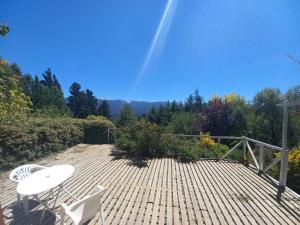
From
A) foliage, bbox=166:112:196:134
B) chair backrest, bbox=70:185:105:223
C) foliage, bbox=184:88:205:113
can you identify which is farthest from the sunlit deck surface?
foliage, bbox=184:88:205:113

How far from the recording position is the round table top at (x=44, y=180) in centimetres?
359

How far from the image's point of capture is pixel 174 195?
4.96 m

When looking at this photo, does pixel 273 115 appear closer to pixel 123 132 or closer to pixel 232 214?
pixel 123 132

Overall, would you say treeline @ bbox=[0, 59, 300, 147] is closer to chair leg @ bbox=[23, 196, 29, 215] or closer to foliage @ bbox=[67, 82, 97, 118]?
chair leg @ bbox=[23, 196, 29, 215]

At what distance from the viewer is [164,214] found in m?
4.08

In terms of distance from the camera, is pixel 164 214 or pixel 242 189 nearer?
pixel 164 214

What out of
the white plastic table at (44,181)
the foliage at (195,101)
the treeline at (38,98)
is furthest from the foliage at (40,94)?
the white plastic table at (44,181)

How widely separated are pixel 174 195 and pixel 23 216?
272cm

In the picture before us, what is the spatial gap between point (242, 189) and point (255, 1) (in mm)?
4545

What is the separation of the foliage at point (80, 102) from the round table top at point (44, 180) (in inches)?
1891

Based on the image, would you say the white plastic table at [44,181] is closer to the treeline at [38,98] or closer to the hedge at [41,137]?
the hedge at [41,137]

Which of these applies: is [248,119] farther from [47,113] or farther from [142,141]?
[47,113]

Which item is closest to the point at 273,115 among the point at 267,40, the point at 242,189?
the point at 267,40

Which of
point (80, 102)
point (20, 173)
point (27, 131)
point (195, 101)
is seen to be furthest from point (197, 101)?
point (20, 173)
